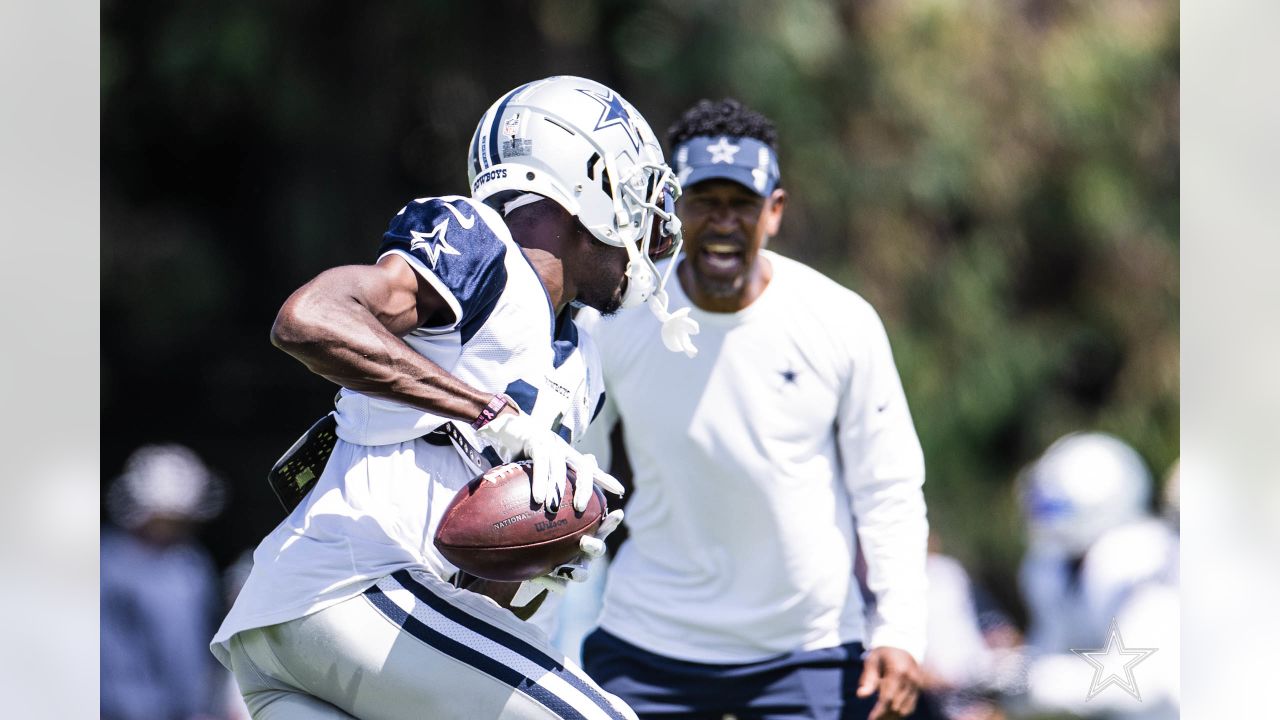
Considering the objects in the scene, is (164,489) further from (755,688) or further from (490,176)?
(490,176)

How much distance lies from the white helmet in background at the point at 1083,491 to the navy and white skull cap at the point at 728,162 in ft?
7.92

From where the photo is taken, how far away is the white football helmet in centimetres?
232

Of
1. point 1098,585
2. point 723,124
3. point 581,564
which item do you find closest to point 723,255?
point 723,124

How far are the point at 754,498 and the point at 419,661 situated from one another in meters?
1.47

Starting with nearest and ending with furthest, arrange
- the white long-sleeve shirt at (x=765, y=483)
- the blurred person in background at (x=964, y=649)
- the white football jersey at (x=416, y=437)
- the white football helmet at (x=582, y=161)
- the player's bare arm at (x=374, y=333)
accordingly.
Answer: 1. the player's bare arm at (x=374, y=333)
2. the white football jersey at (x=416, y=437)
3. the white football helmet at (x=582, y=161)
4. the white long-sleeve shirt at (x=765, y=483)
5. the blurred person in background at (x=964, y=649)

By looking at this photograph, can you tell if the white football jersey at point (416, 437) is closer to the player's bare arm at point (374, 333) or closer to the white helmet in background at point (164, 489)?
the player's bare arm at point (374, 333)

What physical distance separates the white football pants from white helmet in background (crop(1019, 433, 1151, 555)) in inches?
146

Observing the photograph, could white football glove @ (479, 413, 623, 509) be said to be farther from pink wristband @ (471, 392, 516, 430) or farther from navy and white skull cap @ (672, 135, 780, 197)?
navy and white skull cap @ (672, 135, 780, 197)

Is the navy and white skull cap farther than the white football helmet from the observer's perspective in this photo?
Yes

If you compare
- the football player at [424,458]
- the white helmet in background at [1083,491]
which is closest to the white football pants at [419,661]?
the football player at [424,458]

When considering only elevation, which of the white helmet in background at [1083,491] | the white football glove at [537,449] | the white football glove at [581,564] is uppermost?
the white football glove at [537,449]

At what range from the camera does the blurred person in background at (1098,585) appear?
502 centimetres

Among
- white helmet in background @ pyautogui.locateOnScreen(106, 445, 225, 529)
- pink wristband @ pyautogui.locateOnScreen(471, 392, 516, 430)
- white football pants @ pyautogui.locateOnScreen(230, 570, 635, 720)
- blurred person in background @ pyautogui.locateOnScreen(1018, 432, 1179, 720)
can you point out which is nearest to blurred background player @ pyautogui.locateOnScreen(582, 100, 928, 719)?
white football pants @ pyautogui.locateOnScreen(230, 570, 635, 720)
